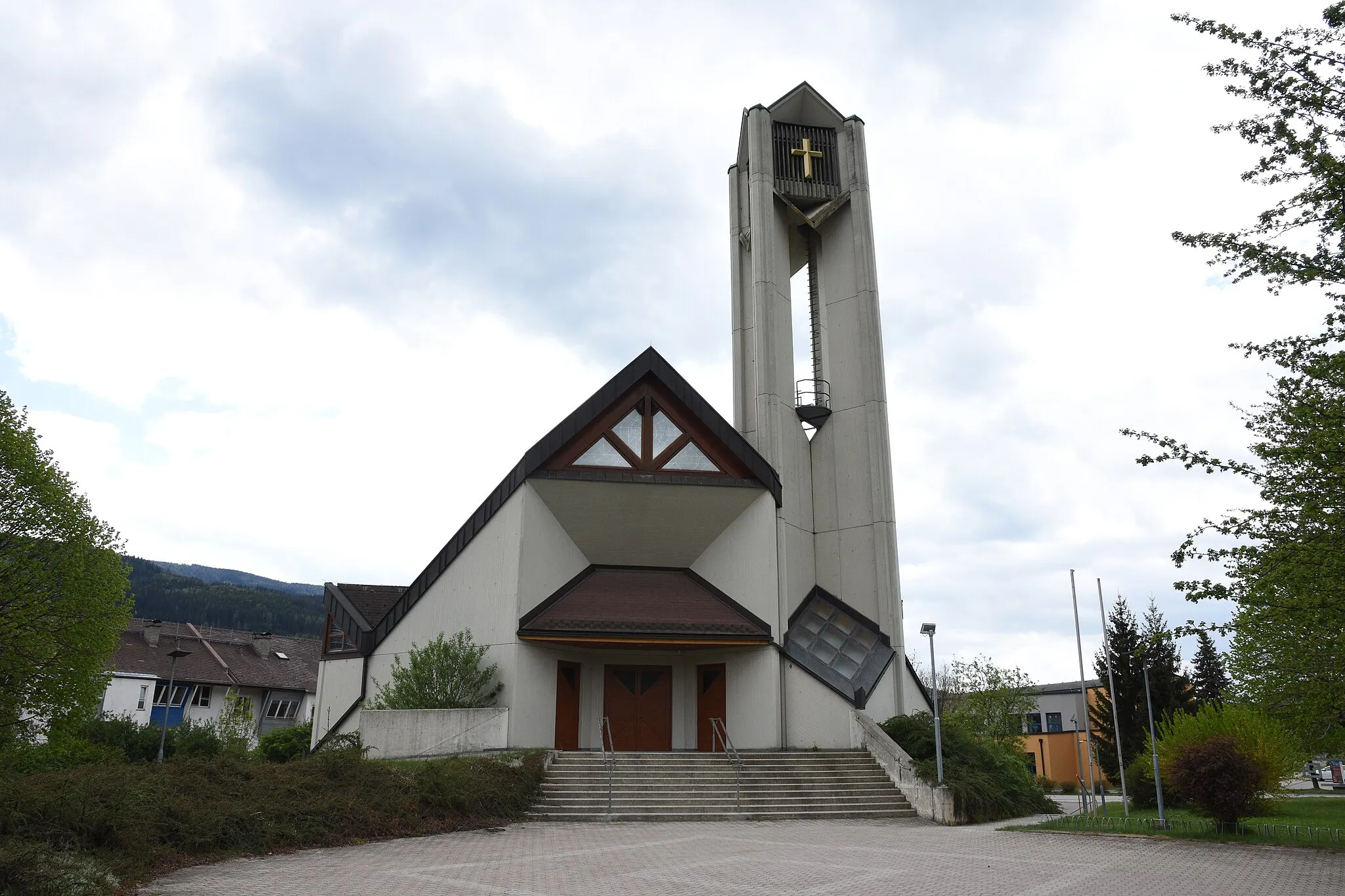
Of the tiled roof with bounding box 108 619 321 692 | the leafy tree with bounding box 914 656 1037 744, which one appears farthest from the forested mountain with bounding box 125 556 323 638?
the leafy tree with bounding box 914 656 1037 744

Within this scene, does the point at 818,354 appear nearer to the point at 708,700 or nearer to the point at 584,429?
the point at 584,429

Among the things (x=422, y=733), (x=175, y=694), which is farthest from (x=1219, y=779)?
(x=175, y=694)

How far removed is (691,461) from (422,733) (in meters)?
9.29

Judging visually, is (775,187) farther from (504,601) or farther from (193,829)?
(193,829)

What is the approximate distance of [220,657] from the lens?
176 feet

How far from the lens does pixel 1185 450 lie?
11.4 metres

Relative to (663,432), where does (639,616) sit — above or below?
below

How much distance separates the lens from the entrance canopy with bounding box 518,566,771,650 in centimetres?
2186

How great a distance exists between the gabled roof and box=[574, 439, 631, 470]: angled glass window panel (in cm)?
59

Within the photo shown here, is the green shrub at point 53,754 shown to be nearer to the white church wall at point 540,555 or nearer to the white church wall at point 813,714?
the white church wall at point 540,555

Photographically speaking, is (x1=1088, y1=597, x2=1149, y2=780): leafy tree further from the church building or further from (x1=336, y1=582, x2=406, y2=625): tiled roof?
(x1=336, y1=582, x2=406, y2=625): tiled roof

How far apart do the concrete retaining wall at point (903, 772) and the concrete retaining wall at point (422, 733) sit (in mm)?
8409

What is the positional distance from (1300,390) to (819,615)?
52.8 feet

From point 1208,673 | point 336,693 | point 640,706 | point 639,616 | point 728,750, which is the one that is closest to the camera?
point 728,750
